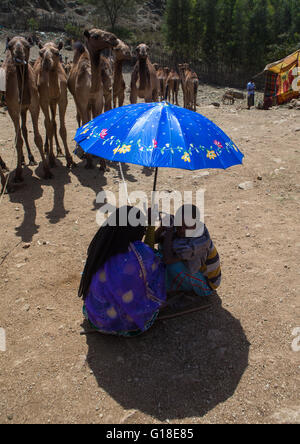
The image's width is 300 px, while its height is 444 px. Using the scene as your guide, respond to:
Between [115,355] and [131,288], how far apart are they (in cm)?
61

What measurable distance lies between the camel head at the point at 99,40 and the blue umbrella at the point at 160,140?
3.49 m

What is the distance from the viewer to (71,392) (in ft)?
8.84

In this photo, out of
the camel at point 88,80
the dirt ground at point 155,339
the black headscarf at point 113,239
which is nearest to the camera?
the dirt ground at point 155,339

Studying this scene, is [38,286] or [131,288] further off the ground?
[131,288]

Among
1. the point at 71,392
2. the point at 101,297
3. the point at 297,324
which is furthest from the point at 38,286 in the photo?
the point at 297,324

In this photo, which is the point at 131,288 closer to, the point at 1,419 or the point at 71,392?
the point at 71,392

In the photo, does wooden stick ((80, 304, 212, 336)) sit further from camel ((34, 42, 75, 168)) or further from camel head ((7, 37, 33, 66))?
camel ((34, 42, 75, 168))

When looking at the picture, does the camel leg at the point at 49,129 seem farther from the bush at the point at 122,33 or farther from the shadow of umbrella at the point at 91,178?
the bush at the point at 122,33

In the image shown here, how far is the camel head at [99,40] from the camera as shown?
5.91m

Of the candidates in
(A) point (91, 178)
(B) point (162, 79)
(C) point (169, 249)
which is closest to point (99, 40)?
(A) point (91, 178)

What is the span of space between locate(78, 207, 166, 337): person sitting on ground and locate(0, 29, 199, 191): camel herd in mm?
3494

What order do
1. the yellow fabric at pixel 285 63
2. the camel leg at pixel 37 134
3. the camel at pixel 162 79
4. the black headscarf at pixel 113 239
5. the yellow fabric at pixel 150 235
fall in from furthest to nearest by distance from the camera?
the camel at pixel 162 79 → the yellow fabric at pixel 285 63 → the camel leg at pixel 37 134 → the yellow fabric at pixel 150 235 → the black headscarf at pixel 113 239


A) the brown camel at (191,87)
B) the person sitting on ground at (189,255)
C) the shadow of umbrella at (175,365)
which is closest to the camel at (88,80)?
the person sitting on ground at (189,255)

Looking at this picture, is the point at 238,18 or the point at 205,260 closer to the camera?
the point at 205,260
